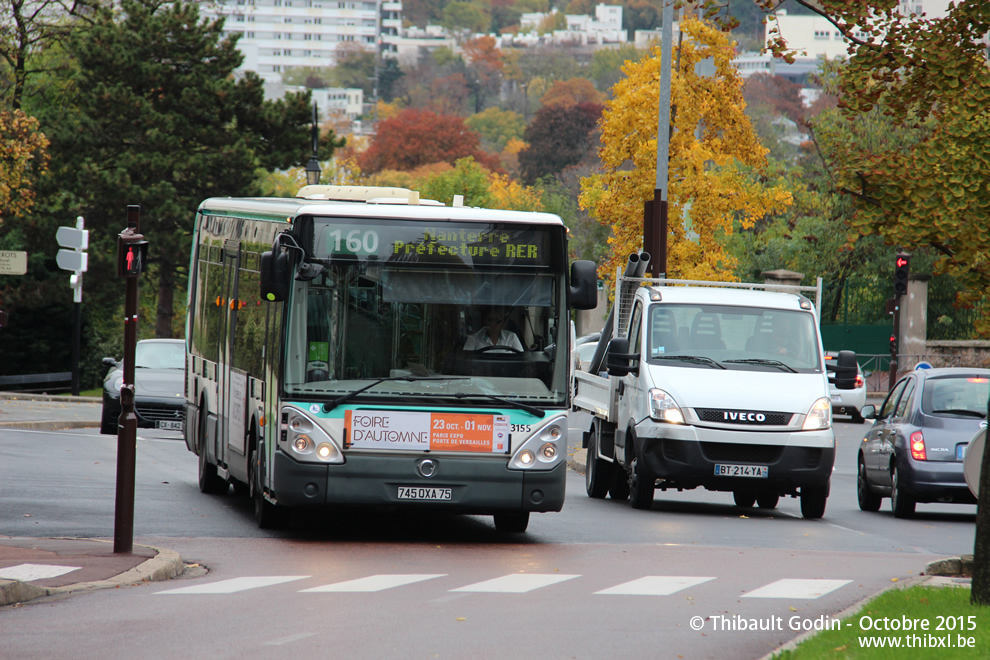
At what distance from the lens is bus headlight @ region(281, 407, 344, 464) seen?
12531 mm

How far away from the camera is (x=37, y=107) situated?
5284 centimetres

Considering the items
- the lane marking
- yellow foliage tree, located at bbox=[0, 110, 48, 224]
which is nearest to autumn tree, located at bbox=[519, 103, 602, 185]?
yellow foliage tree, located at bbox=[0, 110, 48, 224]

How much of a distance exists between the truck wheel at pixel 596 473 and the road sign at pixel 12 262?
16234 mm

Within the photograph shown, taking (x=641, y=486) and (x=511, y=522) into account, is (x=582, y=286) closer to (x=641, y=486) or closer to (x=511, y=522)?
(x=511, y=522)

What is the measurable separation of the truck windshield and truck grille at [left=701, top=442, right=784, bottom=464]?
37.5 inches

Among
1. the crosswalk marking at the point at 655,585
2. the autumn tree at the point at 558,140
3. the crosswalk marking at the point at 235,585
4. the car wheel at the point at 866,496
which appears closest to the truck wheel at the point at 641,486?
the car wheel at the point at 866,496

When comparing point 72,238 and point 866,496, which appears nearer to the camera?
point 866,496

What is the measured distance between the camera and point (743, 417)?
15836mm

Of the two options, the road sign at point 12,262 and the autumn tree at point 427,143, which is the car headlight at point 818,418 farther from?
the autumn tree at point 427,143

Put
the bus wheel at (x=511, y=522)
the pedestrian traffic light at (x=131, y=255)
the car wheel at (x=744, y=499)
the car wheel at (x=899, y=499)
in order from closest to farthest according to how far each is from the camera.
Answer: the pedestrian traffic light at (x=131, y=255)
the bus wheel at (x=511, y=522)
the car wheel at (x=899, y=499)
the car wheel at (x=744, y=499)

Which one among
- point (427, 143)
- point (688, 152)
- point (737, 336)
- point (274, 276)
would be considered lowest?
point (737, 336)

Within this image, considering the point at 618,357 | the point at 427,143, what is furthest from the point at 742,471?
the point at 427,143

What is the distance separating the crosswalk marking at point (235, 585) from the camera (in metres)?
10.0

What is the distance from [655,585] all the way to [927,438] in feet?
22.9
